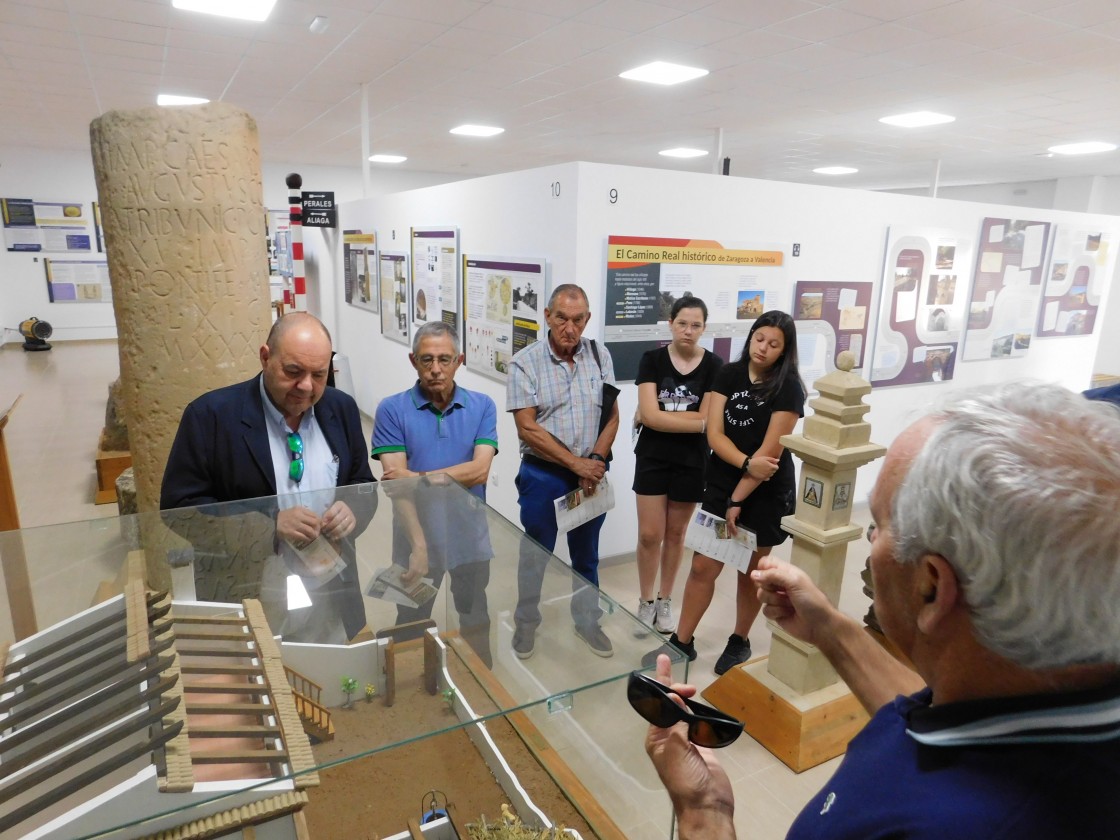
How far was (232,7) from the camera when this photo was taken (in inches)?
182

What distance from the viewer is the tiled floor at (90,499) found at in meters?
2.58

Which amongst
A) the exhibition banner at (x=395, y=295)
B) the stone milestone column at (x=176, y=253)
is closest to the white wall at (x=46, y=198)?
the exhibition banner at (x=395, y=295)

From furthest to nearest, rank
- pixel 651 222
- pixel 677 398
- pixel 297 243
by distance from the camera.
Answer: pixel 297 243, pixel 651 222, pixel 677 398

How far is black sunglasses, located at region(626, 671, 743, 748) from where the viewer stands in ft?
3.33

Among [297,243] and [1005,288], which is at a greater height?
[297,243]

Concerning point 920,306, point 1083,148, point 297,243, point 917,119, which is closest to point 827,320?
point 920,306

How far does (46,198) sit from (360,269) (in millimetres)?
8755

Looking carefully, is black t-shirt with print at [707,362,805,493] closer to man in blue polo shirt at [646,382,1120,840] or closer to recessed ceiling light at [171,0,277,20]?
man in blue polo shirt at [646,382,1120,840]

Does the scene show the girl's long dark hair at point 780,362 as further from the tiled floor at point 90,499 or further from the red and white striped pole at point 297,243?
the red and white striped pole at point 297,243

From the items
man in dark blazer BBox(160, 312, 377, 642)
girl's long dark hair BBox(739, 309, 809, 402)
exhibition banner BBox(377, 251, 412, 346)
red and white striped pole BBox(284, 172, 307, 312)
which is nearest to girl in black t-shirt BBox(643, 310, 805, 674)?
girl's long dark hair BBox(739, 309, 809, 402)

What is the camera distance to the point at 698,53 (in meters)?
5.30

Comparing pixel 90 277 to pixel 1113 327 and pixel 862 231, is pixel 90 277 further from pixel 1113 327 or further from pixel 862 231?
pixel 1113 327

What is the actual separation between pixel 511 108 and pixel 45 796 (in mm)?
7864

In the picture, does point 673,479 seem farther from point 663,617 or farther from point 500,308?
point 500,308
